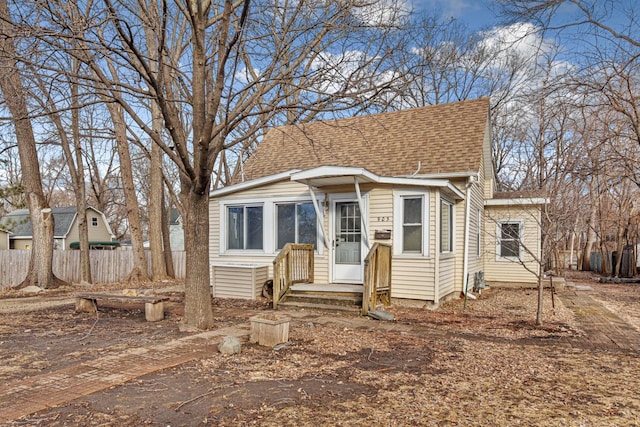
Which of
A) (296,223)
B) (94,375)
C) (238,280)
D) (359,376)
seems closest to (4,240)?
(238,280)

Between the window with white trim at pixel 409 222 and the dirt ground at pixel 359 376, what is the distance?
6.26ft

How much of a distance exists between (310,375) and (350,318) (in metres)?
3.54

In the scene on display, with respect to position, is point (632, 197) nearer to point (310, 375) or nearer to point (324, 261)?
point (324, 261)

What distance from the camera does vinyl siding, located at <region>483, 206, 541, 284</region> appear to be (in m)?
13.9

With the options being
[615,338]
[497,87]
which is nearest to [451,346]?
[615,338]

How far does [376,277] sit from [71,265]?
12.7 metres

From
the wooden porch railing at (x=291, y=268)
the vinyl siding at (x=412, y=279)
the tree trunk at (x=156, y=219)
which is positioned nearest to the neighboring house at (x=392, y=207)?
the vinyl siding at (x=412, y=279)

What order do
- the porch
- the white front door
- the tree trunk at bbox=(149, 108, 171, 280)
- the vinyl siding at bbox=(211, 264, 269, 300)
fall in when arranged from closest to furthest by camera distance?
the porch → the white front door → the vinyl siding at bbox=(211, 264, 269, 300) → the tree trunk at bbox=(149, 108, 171, 280)

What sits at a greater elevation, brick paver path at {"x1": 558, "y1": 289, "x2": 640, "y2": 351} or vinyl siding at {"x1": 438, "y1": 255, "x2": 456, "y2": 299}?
vinyl siding at {"x1": 438, "y1": 255, "x2": 456, "y2": 299}

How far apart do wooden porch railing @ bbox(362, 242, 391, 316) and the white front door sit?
0.89m

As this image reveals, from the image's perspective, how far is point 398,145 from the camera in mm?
12641

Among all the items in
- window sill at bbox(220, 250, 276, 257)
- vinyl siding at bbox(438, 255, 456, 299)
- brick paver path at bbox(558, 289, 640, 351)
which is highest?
window sill at bbox(220, 250, 276, 257)

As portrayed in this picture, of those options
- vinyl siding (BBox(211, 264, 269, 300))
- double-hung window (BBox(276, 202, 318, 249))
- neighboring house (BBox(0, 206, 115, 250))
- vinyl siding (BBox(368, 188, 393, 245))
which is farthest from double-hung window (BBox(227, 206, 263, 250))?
neighboring house (BBox(0, 206, 115, 250))

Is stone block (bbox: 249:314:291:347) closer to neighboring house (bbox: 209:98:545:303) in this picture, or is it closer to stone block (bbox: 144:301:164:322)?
stone block (bbox: 144:301:164:322)
